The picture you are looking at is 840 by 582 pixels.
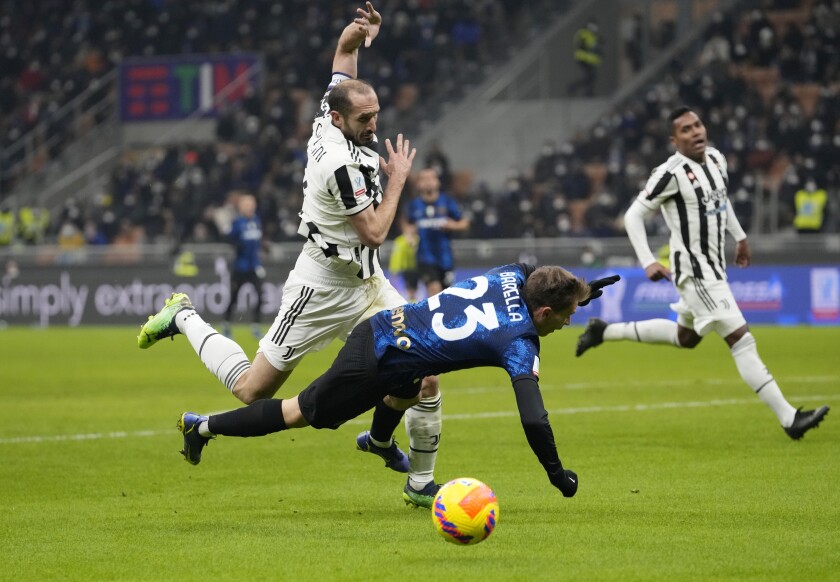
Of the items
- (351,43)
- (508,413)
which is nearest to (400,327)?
(351,43)

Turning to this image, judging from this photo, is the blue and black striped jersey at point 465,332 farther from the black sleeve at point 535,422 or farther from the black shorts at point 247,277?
the black shorts at point 247,277

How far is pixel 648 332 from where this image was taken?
11.6 metres

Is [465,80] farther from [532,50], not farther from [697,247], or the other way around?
[697,247]

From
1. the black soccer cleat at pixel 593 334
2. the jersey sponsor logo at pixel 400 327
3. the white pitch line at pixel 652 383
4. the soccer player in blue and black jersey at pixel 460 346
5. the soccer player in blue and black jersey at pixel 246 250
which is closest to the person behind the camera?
the soccer player in blue and black jersey at pixel 460 346

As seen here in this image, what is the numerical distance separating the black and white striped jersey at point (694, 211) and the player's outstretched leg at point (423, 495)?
388 cm

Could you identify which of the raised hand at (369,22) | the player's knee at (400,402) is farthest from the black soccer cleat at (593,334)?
the player's knee at (400,402)

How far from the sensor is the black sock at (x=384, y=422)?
7.62m

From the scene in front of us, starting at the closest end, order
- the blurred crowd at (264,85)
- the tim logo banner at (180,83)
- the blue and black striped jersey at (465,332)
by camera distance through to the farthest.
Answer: the blue and black striped jersey at (465,332) → the blurred crowd at (264,85) → the tim logo banner at (180,83)

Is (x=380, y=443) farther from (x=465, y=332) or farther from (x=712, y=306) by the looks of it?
(x=712, y=306)

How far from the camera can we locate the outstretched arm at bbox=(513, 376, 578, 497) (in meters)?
6.11

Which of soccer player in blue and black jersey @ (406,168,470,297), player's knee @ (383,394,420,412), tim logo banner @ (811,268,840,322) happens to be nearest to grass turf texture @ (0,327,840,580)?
player's knee @ (383,394,420,412)

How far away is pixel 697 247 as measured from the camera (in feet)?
34.8

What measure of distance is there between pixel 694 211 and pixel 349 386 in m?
4.72

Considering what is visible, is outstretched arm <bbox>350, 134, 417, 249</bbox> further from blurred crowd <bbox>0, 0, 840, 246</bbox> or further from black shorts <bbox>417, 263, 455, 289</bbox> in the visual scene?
blurred crowd <bbox>0, 0, 840, 246</bbox>
